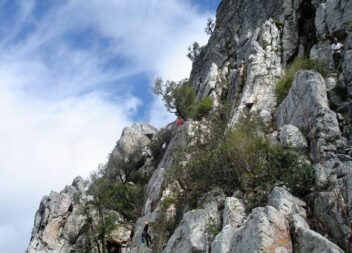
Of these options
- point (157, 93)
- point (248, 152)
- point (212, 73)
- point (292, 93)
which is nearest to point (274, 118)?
point (292, 93)

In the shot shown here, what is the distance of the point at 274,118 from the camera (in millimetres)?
31641

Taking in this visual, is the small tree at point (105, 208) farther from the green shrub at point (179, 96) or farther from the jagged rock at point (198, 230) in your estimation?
the jagged rock at point (198, 230)

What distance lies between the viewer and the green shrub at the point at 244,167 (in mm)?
22578

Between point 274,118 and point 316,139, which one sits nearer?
point 316,139

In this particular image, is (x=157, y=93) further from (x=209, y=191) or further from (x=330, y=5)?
(x=209, y=191)

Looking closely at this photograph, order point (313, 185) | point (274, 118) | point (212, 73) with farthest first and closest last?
point (212, 73), point (274, 118), point (313, 185)

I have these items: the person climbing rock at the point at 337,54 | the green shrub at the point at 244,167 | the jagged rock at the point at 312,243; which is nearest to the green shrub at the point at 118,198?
the green shrub at the point at 244,167

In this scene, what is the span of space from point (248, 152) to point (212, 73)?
948 inches

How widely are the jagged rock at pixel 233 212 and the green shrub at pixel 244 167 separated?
1.52 ft

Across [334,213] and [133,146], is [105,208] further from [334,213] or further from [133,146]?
[334,213]

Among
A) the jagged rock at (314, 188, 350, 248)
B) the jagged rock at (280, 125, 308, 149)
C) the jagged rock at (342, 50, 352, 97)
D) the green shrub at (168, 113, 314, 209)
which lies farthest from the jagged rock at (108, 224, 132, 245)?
the jagged rock at (314, 188, 350, 248)

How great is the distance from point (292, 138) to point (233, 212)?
5394 mm

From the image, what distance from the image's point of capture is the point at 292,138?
25.0m

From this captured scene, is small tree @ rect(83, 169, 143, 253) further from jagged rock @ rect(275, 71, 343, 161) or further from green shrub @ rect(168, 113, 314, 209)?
jagged rock @ rect(275, 71, 343, 161)
